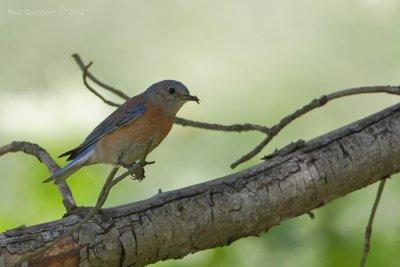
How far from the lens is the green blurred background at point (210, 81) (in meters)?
4.36

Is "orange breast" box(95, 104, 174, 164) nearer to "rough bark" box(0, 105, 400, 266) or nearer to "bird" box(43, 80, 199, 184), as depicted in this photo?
"bird" box(43, 80, 199, 184)

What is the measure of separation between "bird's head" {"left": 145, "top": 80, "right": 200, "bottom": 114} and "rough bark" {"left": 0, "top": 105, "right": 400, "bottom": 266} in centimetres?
167

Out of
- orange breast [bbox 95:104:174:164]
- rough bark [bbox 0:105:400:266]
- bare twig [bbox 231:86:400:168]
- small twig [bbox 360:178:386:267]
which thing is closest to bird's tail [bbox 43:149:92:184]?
orange breast [bbox 95:104:174:164]

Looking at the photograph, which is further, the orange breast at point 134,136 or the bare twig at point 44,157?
the orange breast at point 134,136

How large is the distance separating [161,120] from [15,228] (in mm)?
1900

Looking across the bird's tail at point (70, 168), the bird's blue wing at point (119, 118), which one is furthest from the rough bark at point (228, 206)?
the bird's blue wing at point (119, 118)

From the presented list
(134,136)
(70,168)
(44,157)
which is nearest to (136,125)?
(134,136)

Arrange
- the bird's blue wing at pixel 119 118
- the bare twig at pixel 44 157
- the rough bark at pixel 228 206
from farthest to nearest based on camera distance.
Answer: the bird's blue wing at pixel 119 118, the bare twig at pixel 44 157, the rough bark at pixel 228 206

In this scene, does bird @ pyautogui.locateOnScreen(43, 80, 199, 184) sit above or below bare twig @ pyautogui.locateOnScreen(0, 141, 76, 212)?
above

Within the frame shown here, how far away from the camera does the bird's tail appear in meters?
4.49

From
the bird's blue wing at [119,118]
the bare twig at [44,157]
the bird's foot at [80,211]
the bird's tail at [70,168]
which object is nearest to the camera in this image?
the bird's foot at [80,211]

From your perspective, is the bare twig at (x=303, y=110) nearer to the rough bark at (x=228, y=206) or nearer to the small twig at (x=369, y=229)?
the rough bark at (x=228, y=206)

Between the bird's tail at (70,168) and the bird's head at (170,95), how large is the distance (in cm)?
67

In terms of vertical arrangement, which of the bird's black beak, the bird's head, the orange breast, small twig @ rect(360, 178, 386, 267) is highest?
the bird's head
